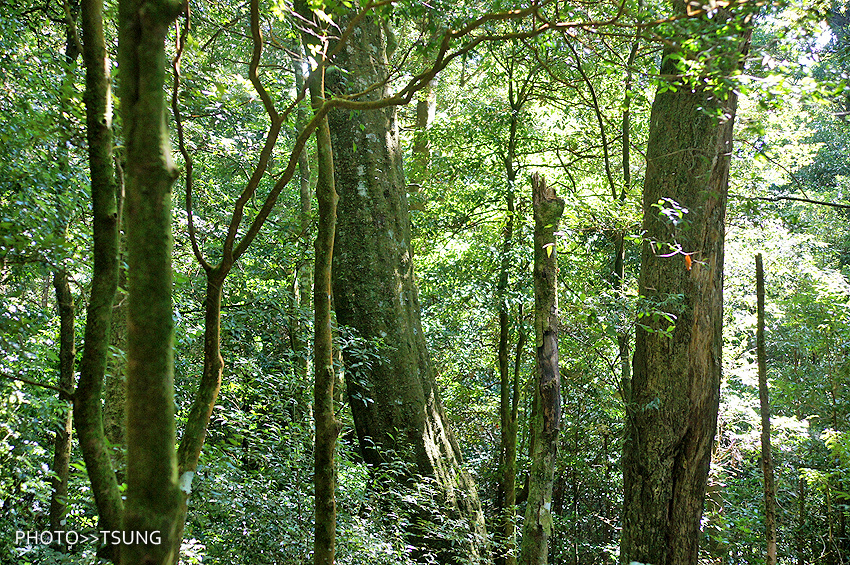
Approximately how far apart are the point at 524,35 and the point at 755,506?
9574 mm

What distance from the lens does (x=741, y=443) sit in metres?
8.71

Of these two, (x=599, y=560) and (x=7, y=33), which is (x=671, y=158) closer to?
(x=7, y=33)

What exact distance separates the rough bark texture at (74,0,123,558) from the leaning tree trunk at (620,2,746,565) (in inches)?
144

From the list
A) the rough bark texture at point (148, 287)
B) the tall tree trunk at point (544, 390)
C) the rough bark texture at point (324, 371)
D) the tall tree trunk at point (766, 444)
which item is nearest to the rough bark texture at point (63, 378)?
the rough bark texture at point (324, 371)

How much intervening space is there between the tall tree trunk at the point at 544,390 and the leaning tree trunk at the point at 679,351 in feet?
3.15

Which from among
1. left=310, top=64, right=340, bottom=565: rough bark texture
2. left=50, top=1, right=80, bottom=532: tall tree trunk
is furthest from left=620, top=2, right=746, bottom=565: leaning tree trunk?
left=50, top=1, right=80, bottom=532: tall tree trunk

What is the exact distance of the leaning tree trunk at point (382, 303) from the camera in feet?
17.2

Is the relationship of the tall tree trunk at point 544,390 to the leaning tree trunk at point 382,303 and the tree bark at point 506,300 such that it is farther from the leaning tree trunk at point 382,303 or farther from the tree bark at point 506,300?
the tree bark at point 506,300

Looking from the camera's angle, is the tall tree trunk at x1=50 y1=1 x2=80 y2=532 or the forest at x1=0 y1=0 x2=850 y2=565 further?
the tall tree trunk at x1=50 y1=1 x2=80 y2=532

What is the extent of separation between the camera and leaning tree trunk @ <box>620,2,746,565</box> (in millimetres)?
4359

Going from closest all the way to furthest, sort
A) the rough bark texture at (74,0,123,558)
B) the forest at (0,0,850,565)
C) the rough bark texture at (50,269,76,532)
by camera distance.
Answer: the rough bark texture at (74,0,123,558), the forest at (0,0,850,565), the rough bark texture at (50,269,76,532)

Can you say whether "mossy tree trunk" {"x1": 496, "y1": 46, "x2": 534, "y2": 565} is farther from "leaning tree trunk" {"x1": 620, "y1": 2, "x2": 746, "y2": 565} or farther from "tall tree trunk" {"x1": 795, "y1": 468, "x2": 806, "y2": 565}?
"tall tree trunk" {"x1": 795, "y1": 468, "x2": 806, "y2": 565}

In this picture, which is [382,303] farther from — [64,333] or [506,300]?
[64,333]

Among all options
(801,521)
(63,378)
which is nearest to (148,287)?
(63,378)
